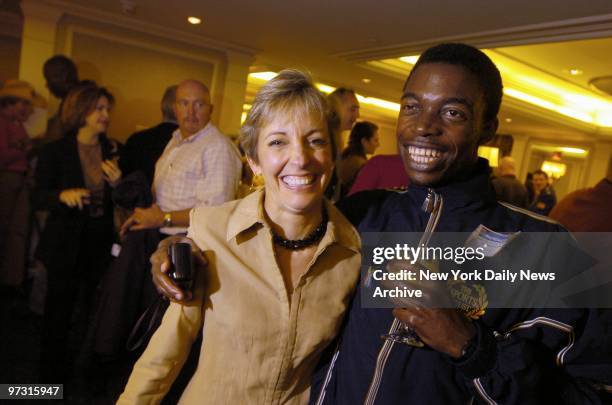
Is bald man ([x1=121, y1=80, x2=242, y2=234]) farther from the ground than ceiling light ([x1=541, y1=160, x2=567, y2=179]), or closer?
closer

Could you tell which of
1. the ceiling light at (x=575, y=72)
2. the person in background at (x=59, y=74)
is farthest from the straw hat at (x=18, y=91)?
the ceiling light at (x=575, y=72)

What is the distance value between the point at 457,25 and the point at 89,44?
4.57 m

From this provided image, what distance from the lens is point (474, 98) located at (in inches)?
39.3

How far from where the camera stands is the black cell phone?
107 cm

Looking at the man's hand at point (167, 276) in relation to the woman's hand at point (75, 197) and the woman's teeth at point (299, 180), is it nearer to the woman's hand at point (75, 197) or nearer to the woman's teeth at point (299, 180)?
the woman's teeth at point (299, 180)

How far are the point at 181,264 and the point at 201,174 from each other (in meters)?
1.31

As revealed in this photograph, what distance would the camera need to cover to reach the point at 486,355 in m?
0.85

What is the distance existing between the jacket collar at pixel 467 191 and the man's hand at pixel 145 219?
1.55 meters

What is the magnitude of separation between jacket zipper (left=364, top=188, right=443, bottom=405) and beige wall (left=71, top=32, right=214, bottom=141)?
5.78 m

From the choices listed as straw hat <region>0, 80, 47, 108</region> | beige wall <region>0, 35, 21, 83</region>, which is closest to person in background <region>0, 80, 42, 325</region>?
straw hat <region>0, 80, 47, 108</region>

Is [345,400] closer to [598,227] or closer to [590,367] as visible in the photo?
[590,367]

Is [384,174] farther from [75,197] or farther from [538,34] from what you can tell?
[538,34]

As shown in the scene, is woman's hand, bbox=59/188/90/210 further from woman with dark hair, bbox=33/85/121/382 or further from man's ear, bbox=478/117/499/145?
man's ear, bbox=478/117/499/145

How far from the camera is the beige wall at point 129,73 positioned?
5739 mm
